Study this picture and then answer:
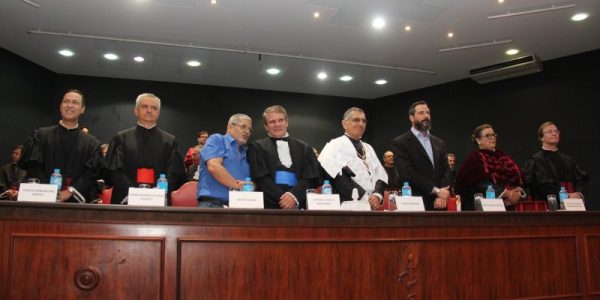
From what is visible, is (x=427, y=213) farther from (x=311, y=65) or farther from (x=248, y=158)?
(x=311, y=65)

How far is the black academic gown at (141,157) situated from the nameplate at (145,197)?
31.5 inches

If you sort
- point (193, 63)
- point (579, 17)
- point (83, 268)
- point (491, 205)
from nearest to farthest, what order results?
Answer: point (83, 268), point (491, 205), point (579, 17), point (193, 63)

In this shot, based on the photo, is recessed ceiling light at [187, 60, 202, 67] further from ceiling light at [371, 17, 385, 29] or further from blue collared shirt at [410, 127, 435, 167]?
blue collared shirt at [410, 127, 435, 167]

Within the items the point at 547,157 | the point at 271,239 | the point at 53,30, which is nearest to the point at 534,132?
the point at 547,157

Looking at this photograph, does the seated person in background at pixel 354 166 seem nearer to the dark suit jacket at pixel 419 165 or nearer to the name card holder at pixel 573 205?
the dark suit jacket at pixel 419 165

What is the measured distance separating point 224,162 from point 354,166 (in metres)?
0.92

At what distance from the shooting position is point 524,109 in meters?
7.52

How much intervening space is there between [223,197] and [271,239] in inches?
37.4

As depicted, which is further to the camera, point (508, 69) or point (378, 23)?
point (508, 69)

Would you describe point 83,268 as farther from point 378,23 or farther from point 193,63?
point 193,63

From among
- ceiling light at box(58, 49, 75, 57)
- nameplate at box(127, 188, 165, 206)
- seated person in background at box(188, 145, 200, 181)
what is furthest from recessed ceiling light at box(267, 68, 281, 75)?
nameplate at box(127, 188, 165, 206)

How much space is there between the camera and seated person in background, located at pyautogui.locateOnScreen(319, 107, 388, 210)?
10.9ft

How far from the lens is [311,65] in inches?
294

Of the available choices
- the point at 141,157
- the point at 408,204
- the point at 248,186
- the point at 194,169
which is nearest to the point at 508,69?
the point at 194,169
